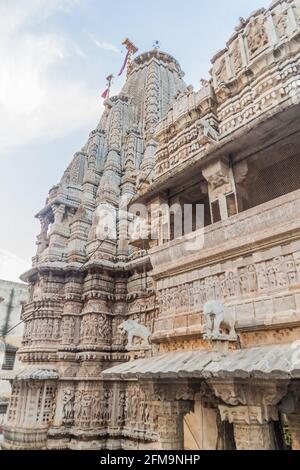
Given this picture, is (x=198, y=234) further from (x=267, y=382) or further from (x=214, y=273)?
(x=267, y=382)

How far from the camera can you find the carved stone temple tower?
39.0 ft

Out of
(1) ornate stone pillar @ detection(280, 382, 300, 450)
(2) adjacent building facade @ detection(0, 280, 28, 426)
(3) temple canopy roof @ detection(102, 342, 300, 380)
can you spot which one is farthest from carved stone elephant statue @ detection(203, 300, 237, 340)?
(2) adjacent building facade @ detection(0, 280, 28, 426)

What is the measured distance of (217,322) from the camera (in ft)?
16.0

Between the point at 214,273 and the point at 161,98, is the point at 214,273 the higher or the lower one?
the lower one

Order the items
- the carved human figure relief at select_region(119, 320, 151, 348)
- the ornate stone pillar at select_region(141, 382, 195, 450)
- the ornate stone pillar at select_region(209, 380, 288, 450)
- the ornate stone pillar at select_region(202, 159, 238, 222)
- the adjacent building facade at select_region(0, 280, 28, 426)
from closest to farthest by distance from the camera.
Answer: the ornate stone pillar at select_region(209, 380, 288, 450), the ornate stone pillar at select_region(141, 382, 195, 450), the ornate stone pillar at select_region(202, 159, 238, 222), the carved human figure relief at select_region(119, 320, 151, 348), the adjacent building facade at select_region(0, 280, 28, 426)

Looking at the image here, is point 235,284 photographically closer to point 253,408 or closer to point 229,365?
point 229,365

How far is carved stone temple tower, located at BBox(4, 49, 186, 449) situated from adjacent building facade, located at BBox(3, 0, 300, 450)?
6 cm

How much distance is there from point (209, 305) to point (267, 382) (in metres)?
1.34

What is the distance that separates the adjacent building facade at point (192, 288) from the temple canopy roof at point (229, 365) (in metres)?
0.02

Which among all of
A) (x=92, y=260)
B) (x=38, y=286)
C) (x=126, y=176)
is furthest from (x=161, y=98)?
(x=38, y=286)

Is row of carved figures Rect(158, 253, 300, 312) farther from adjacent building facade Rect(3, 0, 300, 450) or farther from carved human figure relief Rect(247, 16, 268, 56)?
carved human figure relief Rect(247, 16, 268, 56)

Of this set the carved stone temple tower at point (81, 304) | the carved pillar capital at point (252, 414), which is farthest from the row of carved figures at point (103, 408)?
the carved pillar capital at point (252, 414)

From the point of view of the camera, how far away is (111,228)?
16.2 meters

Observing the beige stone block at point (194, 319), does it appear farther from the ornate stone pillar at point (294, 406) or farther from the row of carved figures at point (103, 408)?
the row of carved figures at point (103, 408)
